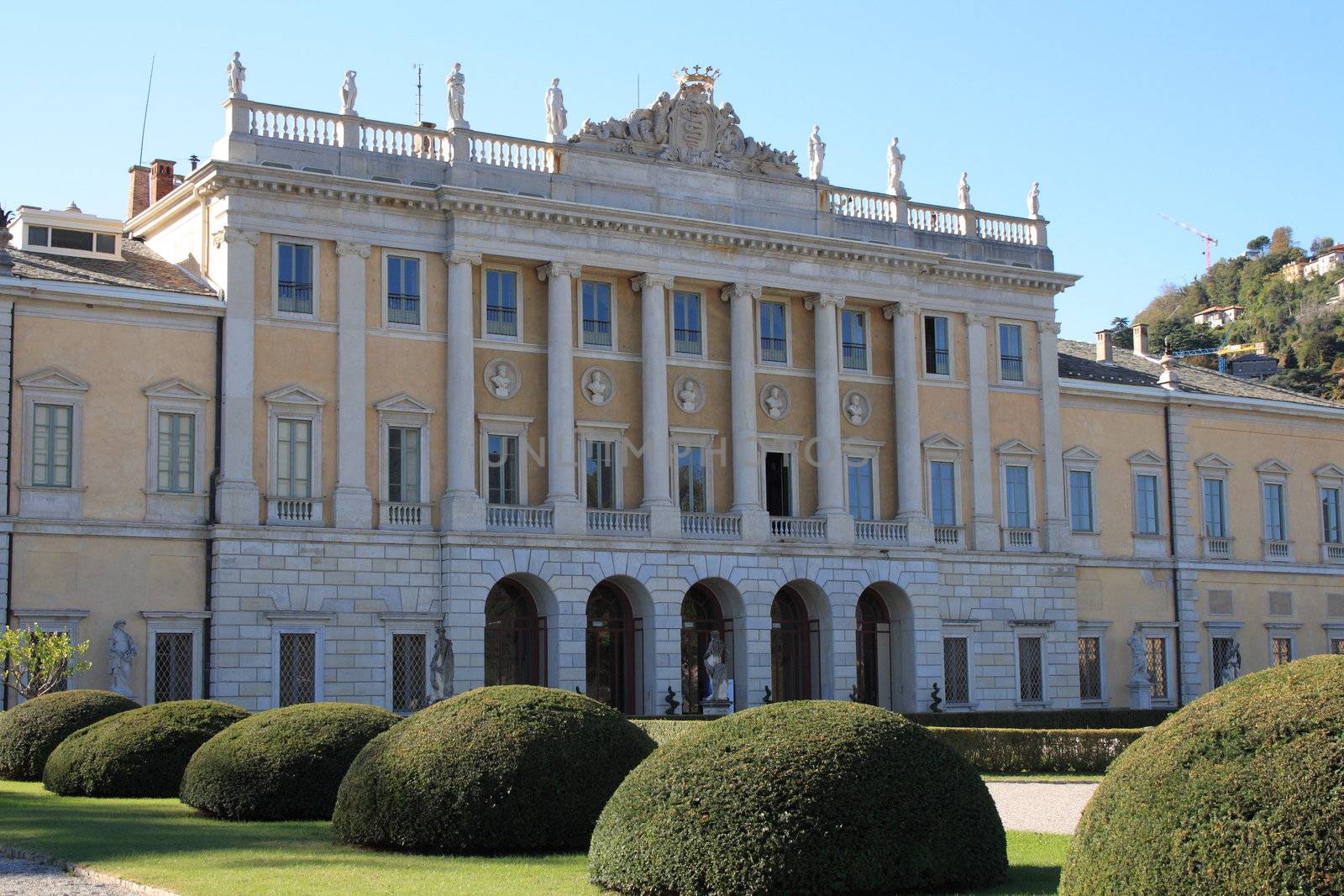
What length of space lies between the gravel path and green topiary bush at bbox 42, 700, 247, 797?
1124cm

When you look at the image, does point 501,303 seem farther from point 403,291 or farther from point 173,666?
point 173,666

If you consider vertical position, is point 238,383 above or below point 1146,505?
above

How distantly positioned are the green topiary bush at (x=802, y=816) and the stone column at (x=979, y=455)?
35.5m

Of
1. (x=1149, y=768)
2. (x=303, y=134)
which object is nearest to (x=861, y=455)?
(x=303, y=134)

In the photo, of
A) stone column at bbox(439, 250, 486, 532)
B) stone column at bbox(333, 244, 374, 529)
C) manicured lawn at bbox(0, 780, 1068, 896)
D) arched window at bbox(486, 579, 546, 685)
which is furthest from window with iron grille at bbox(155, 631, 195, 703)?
manicured lawn at bbox(0, 780, 1068, 896)

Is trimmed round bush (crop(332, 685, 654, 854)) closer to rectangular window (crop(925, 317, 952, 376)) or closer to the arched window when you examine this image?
the arched window

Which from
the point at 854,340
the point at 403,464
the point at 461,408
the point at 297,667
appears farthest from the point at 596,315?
the point at 297,667

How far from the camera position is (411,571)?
41812 millimetres

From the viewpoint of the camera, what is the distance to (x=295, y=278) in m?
41.6

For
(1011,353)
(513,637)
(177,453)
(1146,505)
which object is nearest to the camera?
(177,453)

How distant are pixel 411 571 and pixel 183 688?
5901 mm

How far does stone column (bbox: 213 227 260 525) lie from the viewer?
1570 inches

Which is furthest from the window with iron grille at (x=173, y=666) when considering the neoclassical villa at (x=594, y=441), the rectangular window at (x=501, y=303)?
the rectangular window at (x=501, y=303)

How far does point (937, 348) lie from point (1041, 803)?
86.3ft
